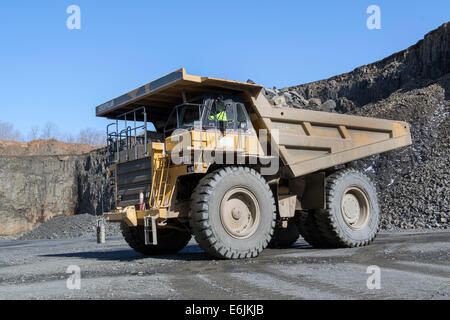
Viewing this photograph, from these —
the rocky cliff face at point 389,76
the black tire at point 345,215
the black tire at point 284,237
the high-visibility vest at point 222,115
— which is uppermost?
the rocky cliff face at point 389,76

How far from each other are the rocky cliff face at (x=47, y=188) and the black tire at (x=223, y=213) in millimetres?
37568

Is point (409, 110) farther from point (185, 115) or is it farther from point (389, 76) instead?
point (185, 115)

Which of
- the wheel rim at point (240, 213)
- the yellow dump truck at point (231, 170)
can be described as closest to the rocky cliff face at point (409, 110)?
the yellow dump truck at point (231, 170)

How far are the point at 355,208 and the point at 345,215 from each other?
0.41m

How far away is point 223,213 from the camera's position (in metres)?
7.65

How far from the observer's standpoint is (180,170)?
25.5 feet

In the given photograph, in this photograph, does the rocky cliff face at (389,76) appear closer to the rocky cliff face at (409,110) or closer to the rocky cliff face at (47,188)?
the rocky cliff face at (409,110)

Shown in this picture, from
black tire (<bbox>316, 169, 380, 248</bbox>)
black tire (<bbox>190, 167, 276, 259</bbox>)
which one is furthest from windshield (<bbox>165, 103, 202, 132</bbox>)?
black tire (<bbox>316, 169, 380, 248</bbox>)

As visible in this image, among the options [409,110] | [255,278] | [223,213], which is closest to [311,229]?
[223,213]

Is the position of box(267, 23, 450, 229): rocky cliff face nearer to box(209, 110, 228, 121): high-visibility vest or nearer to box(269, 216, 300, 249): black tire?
box(209, 110, 228, 121): high-visibility vest

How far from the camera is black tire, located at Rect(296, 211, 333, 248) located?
9.80 meters

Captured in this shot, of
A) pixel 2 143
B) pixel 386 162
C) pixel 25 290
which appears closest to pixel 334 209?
pixel 25 290

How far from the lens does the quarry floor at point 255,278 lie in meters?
4.69
